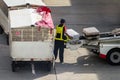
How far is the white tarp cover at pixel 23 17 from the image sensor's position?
16.9 metres

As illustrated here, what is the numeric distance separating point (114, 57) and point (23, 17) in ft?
13.5

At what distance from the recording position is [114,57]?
58.8 feet

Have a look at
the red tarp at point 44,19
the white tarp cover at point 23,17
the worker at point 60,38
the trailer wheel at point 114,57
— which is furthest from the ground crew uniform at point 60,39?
the trailer wheel at point 114,57

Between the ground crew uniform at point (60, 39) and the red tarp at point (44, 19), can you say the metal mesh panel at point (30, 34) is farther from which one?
the ground crew uniform at point (60, 39)

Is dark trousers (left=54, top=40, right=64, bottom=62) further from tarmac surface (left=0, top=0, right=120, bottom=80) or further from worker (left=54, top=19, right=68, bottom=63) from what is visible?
tarmac surface (left=0, top=0, right=120, bottom=80)

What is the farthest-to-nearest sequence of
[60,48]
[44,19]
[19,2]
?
1. [19,2]
2. [60,48]
3. [44,19]

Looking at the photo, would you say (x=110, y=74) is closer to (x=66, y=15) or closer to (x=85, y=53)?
(x=85, y=53)

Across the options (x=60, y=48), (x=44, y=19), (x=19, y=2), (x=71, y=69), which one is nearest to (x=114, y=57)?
(x=71, y=69)

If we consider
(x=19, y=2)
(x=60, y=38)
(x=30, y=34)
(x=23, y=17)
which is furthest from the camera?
(x=19, y=2)

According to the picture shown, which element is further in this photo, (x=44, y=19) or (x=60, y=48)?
(x=60, y=48)

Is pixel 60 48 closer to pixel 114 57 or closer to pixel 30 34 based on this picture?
pixel 30 34

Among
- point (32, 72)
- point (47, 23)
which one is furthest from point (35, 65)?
point (47, 23)

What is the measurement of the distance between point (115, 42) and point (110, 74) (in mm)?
1639

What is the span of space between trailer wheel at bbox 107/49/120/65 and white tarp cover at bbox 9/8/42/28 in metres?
3.27
